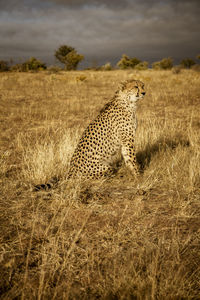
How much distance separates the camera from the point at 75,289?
4.41ft

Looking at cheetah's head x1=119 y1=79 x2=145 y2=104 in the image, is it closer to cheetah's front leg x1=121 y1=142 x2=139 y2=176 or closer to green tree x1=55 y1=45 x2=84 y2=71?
cheetah's front leg x1=121 y1=142 x2=139 y2=176

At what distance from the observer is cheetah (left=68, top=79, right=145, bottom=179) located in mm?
2891

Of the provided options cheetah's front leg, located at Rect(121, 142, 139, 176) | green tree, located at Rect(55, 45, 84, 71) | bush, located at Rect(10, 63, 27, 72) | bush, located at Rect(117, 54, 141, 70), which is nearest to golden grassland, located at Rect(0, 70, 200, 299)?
cheetah's front leg, located at Rect(121, 142, 139, 176)

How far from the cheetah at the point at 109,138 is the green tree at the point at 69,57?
26.5 m

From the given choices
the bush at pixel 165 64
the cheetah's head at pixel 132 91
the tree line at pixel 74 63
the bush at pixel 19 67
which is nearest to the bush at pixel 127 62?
the tree line at pixel 74 63

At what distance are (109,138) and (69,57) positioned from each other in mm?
28982

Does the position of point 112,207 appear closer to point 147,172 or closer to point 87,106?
point 147,172

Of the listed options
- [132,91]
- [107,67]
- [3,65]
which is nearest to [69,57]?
[107,67]

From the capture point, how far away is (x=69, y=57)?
1151 inches

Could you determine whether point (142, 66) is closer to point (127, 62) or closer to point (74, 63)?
point (127, 62)

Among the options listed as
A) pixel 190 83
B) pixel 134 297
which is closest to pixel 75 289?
pixel 134 297

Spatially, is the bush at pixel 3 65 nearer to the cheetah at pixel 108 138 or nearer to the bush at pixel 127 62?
the bush at pixel 127 62

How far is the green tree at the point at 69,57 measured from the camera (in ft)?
93.9

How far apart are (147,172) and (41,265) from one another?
78.2 inches
